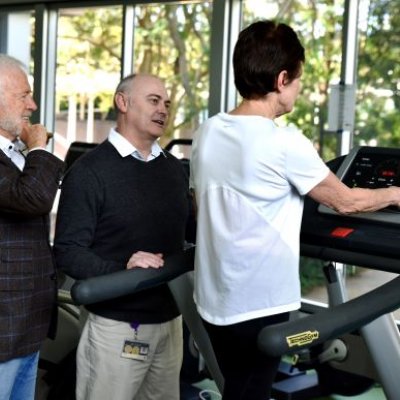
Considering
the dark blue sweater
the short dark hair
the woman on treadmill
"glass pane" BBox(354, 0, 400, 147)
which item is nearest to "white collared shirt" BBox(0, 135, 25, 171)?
the dark blue sweater

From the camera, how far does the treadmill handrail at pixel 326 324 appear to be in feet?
4.61

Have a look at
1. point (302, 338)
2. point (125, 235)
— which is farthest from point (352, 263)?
point (125, 235)

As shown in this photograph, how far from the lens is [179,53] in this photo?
5.93 m

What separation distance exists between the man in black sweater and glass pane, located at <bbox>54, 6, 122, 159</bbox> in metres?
4.14

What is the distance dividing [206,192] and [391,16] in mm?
3218

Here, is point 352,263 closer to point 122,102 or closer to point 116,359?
point 116,359

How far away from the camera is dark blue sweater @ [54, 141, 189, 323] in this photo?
2125 mm

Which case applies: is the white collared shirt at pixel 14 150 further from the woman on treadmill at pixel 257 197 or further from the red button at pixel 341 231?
the red button at pixel 341 231

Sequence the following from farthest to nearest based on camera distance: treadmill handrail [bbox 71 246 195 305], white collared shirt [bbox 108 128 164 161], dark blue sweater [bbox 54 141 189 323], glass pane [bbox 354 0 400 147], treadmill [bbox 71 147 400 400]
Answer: glass pane [bbox 354 0 400 147] → white collared shirt [bbox 108 128 164 161] → dark blue sweater [bbox 54 141 189 323] → treadmill handrail [bbox 71 246 195 305] → treadmill [bbox 71 147 400 400]

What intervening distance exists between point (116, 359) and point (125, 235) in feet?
1.23

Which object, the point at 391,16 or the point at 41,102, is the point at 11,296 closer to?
the point at 391,16

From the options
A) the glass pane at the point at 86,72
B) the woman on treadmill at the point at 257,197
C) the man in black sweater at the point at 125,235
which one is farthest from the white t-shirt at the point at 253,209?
the glass pane at the point at 86,72

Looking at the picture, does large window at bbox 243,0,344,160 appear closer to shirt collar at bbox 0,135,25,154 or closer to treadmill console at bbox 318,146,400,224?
treadmill console at bbox 318,146,400,224

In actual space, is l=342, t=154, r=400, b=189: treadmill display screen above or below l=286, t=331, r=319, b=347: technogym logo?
above
